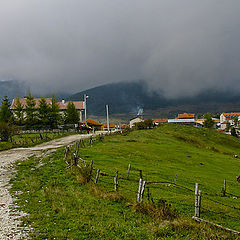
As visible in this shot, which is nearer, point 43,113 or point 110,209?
point 110,209

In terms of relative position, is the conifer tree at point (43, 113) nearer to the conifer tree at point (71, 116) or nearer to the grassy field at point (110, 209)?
the conifer tree at point (71, 116)

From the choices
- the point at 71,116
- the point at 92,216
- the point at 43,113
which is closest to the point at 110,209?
the point at 92,216

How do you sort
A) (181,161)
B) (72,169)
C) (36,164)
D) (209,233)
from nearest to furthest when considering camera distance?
(209,233) < (72,169) < (36,164) < (181,161)

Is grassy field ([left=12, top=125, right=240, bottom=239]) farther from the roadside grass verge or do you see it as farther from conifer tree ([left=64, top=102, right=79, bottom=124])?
conifer tree ([left=64, top=102, right=79, bottom=124])

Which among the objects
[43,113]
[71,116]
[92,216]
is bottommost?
[92,216]

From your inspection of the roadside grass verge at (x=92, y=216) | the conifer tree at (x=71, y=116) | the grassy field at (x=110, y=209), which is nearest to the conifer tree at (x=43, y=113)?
the conifer tree at (x=71, y=116)

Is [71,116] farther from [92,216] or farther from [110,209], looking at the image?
[92,216]

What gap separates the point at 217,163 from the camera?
43094mm

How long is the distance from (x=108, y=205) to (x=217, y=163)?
33.3m

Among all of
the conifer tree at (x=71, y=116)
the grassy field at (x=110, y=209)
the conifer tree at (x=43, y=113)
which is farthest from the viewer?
the conifer tree at (x=71, y=116)

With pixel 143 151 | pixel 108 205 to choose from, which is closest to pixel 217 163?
pixel 143 151

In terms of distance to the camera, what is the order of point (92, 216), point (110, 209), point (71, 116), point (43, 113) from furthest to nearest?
1. point (71, 116)
2. point (43, 113)
3. point (110, 209)
4. point (92, 216)

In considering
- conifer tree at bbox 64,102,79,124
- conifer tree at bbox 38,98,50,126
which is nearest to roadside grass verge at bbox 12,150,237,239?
conifer tree at bbox 38,98,50,126

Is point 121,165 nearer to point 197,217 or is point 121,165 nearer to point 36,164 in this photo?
point 36,164
